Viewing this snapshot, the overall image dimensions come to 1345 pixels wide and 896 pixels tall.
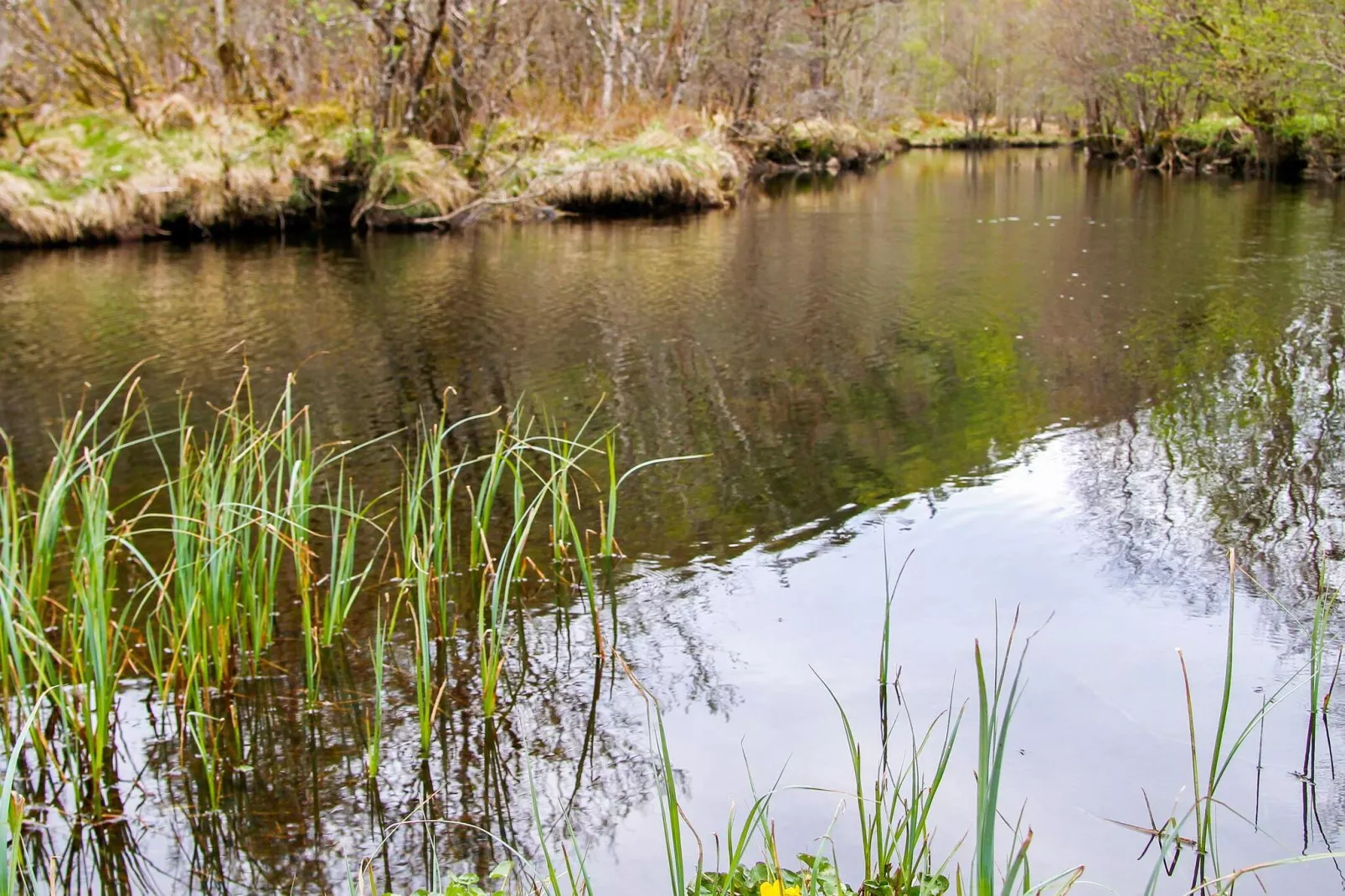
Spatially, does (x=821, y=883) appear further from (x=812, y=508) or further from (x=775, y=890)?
(x=812, y=508)

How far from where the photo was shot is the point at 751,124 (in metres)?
26.9

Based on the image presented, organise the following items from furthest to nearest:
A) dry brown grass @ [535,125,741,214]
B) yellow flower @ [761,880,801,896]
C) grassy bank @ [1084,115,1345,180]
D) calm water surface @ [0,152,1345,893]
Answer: grassy bank @ [1084,115,1345,180]
dry brown grass @ [535,125,741,214]
calm water surface @ [0,152,1345,893]
yellow flower @ [761,880,801,896]

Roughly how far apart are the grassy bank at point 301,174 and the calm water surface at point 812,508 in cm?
207

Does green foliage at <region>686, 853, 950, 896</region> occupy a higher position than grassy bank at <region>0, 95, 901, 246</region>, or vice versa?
grassy bank at <region>0, 95, 901, 246</region>

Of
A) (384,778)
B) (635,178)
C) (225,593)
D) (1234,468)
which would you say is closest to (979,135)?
(635,178)

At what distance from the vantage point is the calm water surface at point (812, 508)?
2885 mm

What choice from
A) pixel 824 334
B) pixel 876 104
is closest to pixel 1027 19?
pixel 876 104

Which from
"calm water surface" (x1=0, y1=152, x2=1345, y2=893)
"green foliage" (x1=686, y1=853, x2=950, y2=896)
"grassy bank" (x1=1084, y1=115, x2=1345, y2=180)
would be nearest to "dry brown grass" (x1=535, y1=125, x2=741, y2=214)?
"calm water surface" (x1=0, y1=152, x2=1345, y2=893)

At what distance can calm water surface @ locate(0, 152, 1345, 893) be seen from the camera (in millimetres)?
2885

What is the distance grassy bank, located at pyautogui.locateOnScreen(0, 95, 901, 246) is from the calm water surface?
2071mm

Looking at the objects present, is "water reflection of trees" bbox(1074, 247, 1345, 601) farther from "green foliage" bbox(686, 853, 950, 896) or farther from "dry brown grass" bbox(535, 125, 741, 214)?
"dry brown grass" bbox(535, 125, 741, 214)

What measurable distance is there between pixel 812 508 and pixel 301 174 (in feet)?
39.6

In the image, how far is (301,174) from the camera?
15.2 meters

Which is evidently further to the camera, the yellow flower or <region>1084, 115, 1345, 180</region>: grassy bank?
<region>1084, 115, 1345, 180</region>: grassy bank
